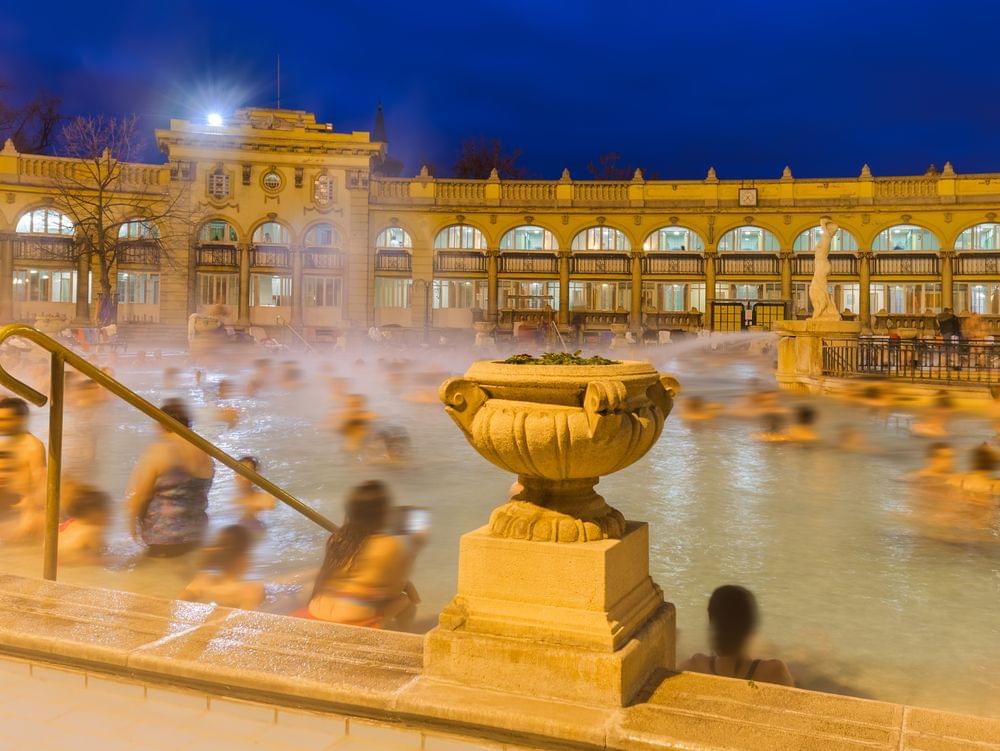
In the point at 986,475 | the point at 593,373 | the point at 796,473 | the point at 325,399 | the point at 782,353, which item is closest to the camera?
the point at 593,373

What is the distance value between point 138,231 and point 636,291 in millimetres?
27260

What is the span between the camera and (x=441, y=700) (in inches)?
134

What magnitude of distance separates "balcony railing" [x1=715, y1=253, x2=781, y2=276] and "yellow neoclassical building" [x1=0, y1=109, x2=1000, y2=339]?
0.08 metres

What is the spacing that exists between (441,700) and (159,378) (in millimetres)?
22414

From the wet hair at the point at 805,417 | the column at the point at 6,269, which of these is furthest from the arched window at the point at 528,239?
the wet hair at the point at 805,417

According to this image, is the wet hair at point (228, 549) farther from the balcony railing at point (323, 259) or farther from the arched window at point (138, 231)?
the balcony railing at point (323, 259)

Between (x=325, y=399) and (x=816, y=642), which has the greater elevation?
(x=325, y=399)

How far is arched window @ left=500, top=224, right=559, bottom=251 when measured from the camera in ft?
162

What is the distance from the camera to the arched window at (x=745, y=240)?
156 feet

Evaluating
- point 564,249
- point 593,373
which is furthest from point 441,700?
point 564,249

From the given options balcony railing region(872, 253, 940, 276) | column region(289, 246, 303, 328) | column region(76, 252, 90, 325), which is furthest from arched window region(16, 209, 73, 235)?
balcony railing region(872, 253, 940, 276)

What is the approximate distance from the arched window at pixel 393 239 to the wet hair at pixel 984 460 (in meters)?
40.4

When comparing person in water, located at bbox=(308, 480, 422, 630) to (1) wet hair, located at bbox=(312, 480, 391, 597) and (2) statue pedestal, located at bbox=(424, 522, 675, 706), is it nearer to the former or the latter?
(1) wet hair, located at bbox=(312, 480, 391, 597)

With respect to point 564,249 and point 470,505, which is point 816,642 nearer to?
point 470,505
